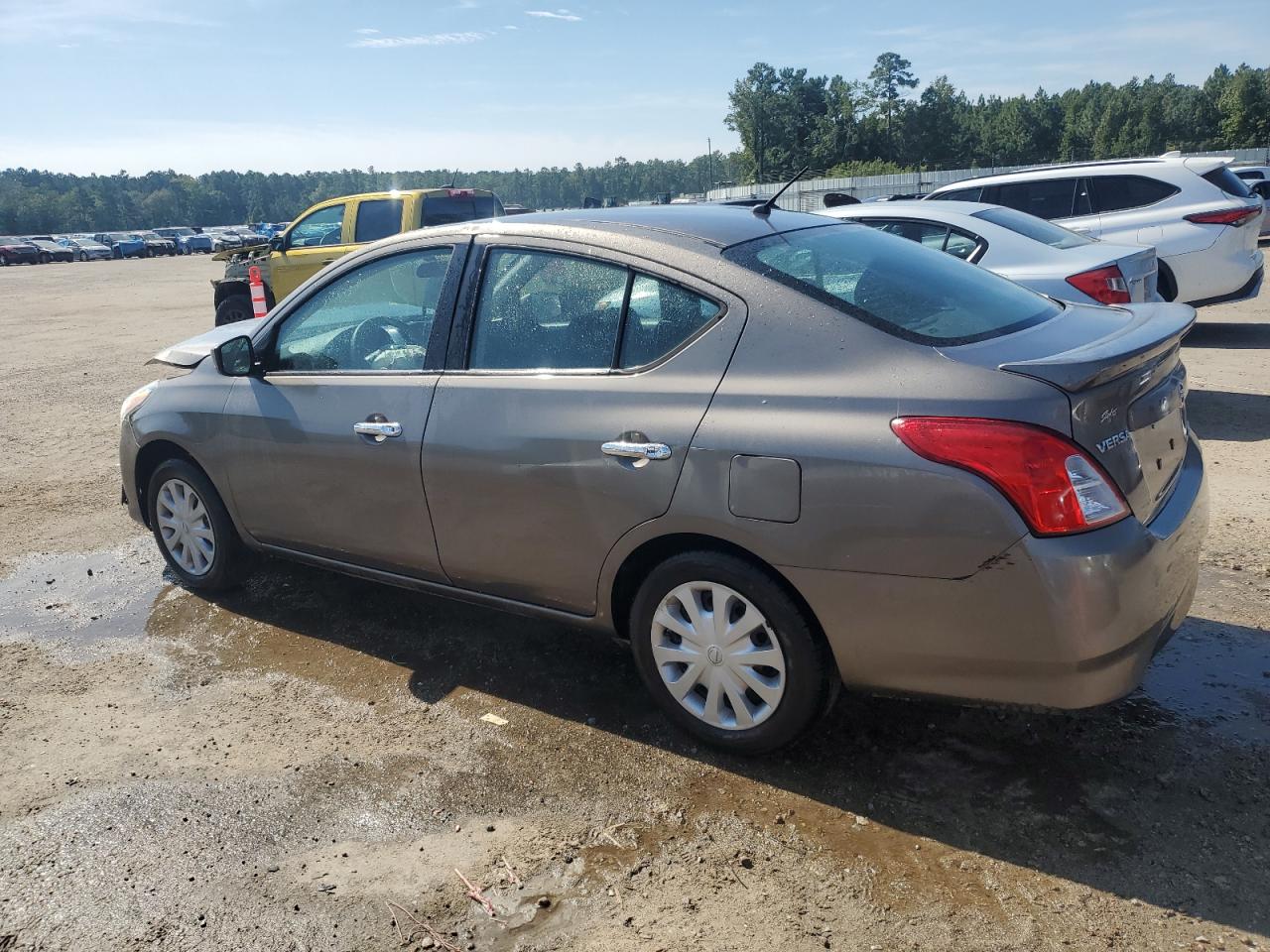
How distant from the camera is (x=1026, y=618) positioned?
106 inches

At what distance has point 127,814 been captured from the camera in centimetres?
328

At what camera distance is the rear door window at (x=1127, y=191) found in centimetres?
1029

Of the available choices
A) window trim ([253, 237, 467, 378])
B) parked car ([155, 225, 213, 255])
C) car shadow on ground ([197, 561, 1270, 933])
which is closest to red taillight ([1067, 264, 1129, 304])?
car shadow on ground ([197, 561, 1270, 933])

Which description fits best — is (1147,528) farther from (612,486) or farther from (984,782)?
(612,486)

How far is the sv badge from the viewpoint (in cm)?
274

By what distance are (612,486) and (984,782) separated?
1.46 metres

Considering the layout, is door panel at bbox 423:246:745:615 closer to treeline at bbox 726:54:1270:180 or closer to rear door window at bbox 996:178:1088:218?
rear door window at bbox 996:178:1088:218

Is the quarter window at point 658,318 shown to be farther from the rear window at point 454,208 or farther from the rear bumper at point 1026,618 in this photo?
the rear window at point 454,208

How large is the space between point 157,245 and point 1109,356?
236 ft

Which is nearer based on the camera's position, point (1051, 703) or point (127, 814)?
point (1051, 703)

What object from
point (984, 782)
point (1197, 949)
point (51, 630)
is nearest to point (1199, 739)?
point (984, 782)

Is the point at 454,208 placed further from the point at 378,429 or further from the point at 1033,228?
the point at 378,429

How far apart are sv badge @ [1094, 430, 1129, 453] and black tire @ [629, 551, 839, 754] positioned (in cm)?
94

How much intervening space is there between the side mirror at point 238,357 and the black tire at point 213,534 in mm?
615
